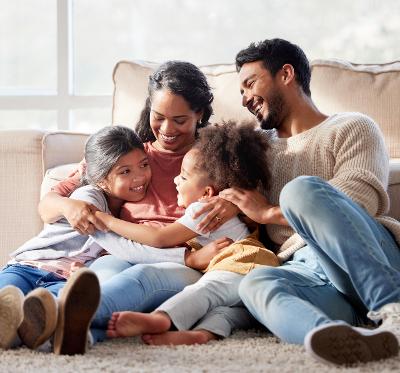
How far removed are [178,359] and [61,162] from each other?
3.92 ft

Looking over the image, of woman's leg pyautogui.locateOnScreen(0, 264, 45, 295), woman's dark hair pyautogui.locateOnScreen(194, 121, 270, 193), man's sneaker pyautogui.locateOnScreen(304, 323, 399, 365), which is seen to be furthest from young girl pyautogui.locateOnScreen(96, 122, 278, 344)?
man's sneaker pyautogui.locateOnScreen(304, 323, 399, 365)

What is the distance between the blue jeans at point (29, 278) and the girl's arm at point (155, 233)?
0.19 metres

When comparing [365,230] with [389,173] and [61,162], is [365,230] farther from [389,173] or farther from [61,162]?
[61,162]

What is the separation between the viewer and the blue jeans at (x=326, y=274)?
1657 mm

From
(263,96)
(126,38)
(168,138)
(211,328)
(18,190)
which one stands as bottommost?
(211,328)

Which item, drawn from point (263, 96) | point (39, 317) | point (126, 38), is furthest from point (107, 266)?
point (126, 38)

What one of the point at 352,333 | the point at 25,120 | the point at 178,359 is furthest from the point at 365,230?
the point at 25,120

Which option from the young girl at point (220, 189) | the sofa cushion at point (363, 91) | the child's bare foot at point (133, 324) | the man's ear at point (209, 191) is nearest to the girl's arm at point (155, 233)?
the young girl at point (220, 189)

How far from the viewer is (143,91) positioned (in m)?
2.79

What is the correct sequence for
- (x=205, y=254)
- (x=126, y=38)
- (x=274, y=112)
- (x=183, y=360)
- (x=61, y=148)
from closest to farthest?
1. (x=183, y=360)
2. (x=205, y=254)
3. (x=274, y=112)
4. (x=61, y=148)
5. (x=126, y=38)

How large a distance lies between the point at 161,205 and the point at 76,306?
70 centimetres

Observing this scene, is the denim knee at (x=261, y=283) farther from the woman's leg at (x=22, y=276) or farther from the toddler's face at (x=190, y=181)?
the woman's leg at (x=22, y=276)

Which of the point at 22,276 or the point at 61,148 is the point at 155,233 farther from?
the point at 61,148

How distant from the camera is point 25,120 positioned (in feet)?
13.1
